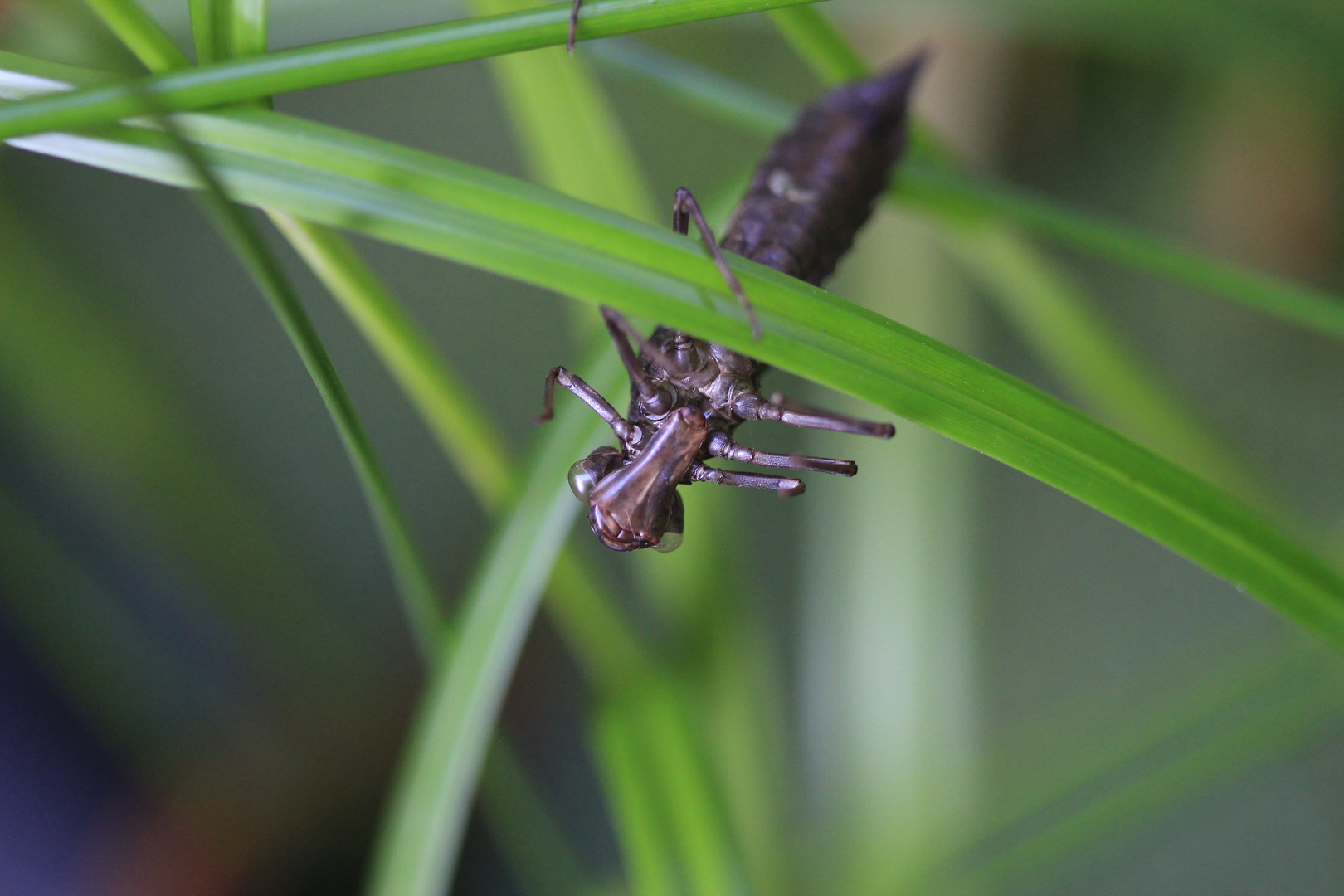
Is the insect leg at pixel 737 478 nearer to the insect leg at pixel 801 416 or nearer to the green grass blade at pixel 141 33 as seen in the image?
the insect leg at pixel 801 416

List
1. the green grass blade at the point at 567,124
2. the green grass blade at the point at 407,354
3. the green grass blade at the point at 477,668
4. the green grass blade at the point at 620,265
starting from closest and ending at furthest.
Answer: the green grass blade at the point at 620,265
the green grass blade at the point at 407,354
the green grass blade at the point at 477,668
the green grass blade at the point at 567,124

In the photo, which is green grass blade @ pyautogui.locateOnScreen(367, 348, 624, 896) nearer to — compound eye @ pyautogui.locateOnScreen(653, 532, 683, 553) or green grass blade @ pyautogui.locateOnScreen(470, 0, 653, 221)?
compound eye @ pyautogui.locateOnScreen(653, 532, 683, 553)

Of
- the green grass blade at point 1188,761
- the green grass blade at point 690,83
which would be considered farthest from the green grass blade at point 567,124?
the green grass blade at point 1188,761

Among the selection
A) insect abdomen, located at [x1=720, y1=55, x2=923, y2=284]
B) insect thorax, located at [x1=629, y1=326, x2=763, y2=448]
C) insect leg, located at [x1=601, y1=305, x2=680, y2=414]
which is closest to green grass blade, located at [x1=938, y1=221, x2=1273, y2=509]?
insect abdomen, located at [x1=720, y1=55, x2=923, y2=284]

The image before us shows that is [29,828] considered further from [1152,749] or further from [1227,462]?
[1227,462]

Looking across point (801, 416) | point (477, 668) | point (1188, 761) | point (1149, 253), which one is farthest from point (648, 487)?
point (1188, 761)

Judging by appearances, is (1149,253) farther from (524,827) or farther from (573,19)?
(524,827)
